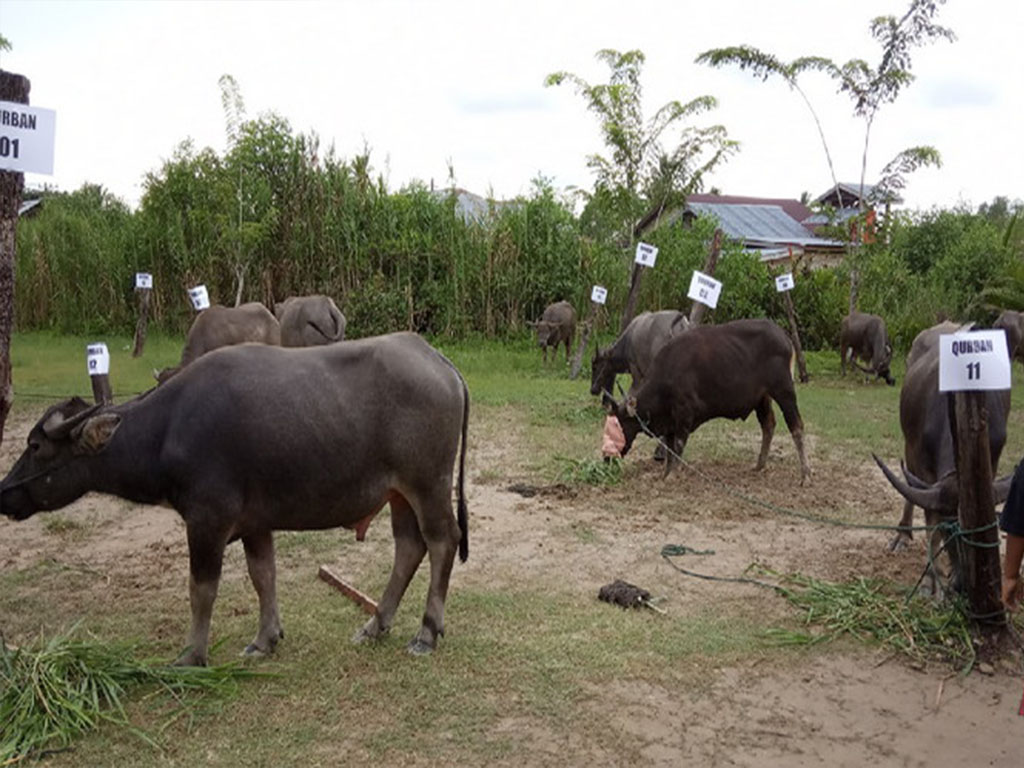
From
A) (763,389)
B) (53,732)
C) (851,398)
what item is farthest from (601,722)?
(851,398)

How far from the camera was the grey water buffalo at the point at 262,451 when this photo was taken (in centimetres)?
437

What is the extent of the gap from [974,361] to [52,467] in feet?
15.6

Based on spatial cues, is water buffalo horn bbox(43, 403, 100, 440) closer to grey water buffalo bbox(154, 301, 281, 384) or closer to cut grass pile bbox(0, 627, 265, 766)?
cut grass pile bbox(0, 627, 265, 766)

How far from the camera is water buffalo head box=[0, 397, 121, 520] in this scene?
4.41m

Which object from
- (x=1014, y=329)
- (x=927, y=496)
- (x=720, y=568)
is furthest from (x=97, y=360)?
(x=1014, y=329)

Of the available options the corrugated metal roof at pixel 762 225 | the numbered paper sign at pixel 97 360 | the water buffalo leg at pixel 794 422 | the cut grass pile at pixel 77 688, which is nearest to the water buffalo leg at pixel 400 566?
the cut grass pile at pixel 77 688

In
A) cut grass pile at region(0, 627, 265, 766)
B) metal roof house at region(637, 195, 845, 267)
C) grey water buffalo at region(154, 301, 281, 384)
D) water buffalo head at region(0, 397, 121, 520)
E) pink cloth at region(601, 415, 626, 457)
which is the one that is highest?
metal roof house at region(637, 195, 845, 267)

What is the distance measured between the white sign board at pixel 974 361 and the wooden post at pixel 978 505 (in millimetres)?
110

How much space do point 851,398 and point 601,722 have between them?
1245 cm

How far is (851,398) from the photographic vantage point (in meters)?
15.2

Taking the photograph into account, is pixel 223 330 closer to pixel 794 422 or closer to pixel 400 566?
pixel 794 422

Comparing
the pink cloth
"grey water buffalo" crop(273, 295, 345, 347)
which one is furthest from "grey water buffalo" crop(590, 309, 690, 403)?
"grey water buffalo" crop(273, 295, 345, 347)

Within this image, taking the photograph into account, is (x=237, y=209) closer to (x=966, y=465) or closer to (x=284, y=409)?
(x=284, y=409)

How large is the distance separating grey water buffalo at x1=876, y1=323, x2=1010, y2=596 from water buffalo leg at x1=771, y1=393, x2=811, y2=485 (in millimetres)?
1686
